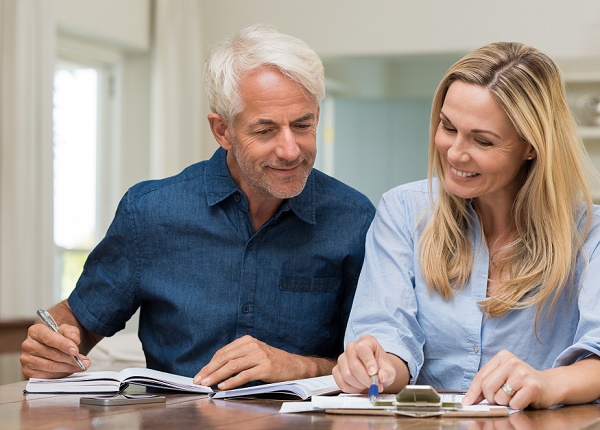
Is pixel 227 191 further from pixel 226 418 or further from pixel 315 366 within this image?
pixel 226 418

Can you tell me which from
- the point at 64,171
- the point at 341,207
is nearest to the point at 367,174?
the point at 64,171

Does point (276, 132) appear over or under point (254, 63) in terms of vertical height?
under

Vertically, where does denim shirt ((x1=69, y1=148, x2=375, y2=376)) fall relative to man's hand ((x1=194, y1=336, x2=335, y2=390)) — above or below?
above

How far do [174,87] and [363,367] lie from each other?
493 centimetres

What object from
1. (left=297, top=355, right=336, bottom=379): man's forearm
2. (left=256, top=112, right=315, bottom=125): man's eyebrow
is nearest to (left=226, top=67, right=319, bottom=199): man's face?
(left=256, top=112, right=315, bottom=125): man's eyebrow

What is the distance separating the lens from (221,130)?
2264mm

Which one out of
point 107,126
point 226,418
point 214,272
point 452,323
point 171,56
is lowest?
point 226,418

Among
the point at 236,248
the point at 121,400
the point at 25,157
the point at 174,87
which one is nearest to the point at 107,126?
the point at 174,87

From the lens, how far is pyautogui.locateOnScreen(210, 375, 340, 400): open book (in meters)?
1.76

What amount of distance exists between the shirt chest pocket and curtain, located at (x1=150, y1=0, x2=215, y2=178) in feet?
13.9

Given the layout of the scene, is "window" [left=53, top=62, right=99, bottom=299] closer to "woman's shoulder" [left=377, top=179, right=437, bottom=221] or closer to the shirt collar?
the shirt collar

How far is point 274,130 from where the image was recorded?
6.89ft

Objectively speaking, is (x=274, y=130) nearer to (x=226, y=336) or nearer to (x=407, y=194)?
(x=407, y=194)

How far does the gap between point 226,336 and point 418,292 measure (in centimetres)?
44
